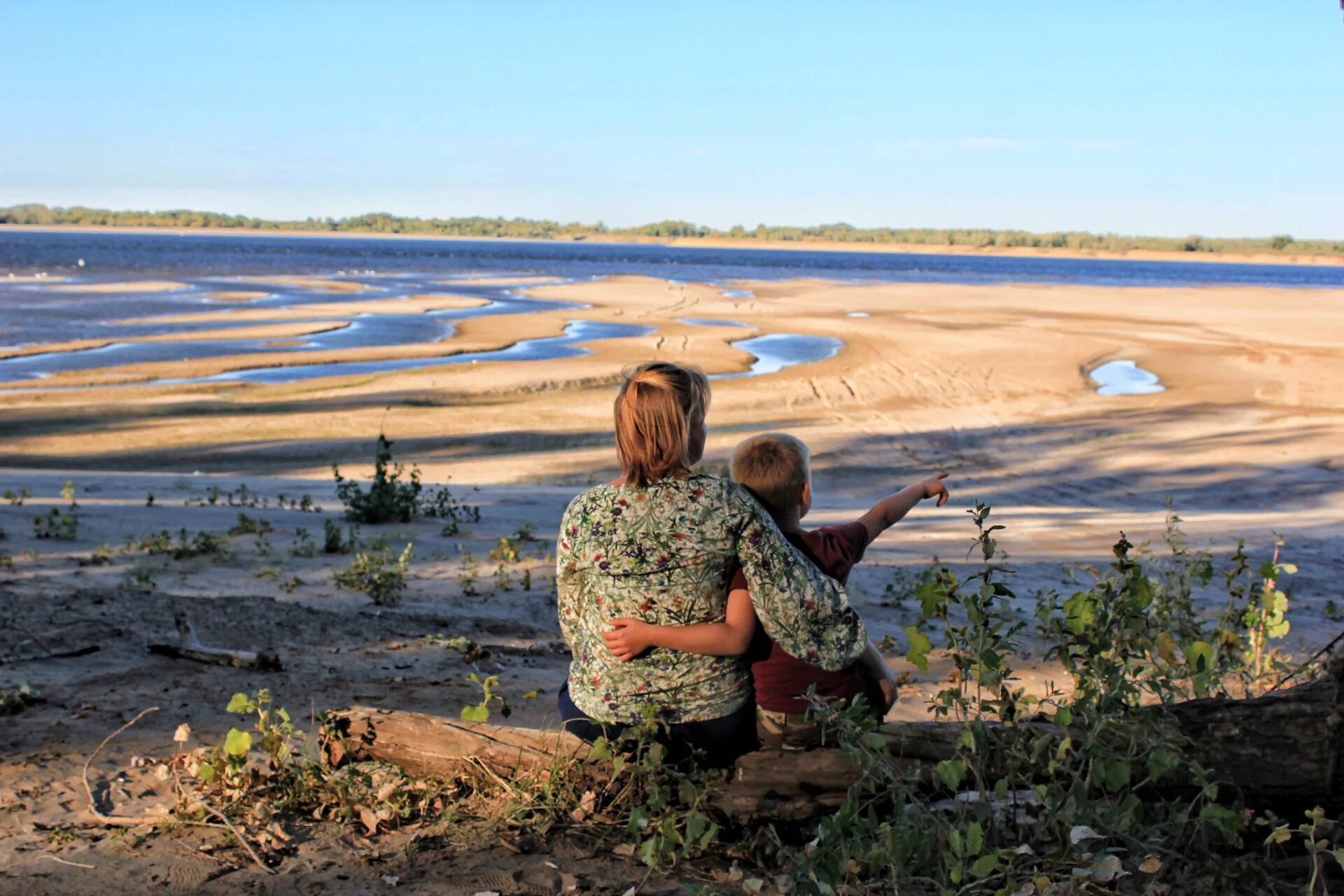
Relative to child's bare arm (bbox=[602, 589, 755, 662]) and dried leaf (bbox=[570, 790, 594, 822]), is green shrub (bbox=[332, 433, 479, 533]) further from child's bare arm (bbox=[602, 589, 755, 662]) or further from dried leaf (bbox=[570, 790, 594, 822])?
child's bare arm (bbox=[602, 589, 755, 662])

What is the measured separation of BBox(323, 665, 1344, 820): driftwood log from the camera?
2.86 meters

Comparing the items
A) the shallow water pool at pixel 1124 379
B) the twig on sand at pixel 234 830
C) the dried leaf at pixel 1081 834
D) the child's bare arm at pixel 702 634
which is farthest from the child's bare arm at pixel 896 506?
the shallow water pool at pixel 1124 379

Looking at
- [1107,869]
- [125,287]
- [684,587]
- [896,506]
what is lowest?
[1107,869]

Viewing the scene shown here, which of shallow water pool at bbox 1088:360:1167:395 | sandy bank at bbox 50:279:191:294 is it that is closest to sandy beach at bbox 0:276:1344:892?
shallow water pool at bbox 1088:360:1167:395

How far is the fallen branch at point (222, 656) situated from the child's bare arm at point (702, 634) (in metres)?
2.13

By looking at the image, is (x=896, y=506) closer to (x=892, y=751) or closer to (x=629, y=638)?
(x=892, y=751)

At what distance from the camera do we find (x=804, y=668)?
311 centimetres

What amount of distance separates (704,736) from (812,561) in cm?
58

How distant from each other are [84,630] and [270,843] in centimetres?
243

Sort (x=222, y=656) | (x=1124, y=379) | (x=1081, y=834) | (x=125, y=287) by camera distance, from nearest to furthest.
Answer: (x=1081, y=834), (x=222, y=656), (x=1124, y=379), (x=125, y=287)

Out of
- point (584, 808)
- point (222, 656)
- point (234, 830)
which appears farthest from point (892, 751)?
point (222, 656)

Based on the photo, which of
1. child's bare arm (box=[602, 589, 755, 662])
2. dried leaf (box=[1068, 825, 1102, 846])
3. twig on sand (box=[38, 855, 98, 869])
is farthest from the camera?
child's bare arm (box=[602, 589, 755, 662])

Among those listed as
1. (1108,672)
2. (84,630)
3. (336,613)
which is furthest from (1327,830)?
(84,630)

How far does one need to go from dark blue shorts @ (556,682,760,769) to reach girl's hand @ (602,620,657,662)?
8.6 inches
